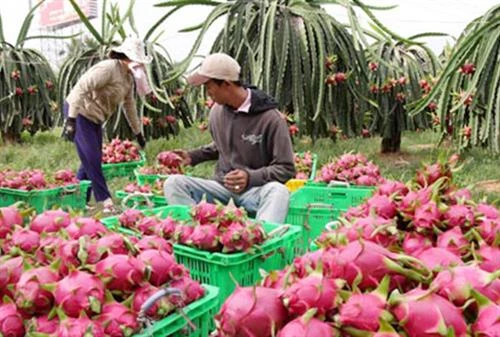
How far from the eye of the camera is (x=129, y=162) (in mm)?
5883

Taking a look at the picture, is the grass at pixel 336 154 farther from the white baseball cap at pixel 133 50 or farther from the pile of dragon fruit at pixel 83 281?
the pile of dragon fruit at pixel 83 281

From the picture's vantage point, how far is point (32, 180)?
4031 millimetres

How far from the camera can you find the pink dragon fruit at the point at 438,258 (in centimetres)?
121

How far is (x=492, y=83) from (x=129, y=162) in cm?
361

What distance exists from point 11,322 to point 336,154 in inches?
225

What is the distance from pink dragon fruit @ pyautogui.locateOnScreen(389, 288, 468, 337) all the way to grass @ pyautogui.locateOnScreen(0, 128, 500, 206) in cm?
369

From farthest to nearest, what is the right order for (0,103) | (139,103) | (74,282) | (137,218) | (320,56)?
(0,103), (139,103), (320,56), (137,218), (74,282)

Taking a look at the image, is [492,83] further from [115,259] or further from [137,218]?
[115,259]

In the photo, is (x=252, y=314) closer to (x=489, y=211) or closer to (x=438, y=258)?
(x=438, y=258)

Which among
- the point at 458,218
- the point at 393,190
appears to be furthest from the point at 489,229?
the point at 393,190

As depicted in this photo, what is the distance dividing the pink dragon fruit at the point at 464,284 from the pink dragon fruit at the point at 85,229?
94cm

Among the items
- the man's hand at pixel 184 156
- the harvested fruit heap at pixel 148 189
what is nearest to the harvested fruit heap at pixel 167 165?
the man's hand at pixel 184 156

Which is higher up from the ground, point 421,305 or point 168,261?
point 421,305

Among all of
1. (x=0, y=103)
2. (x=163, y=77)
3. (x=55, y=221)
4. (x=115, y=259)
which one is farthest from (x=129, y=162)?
(x=115, y=259)
